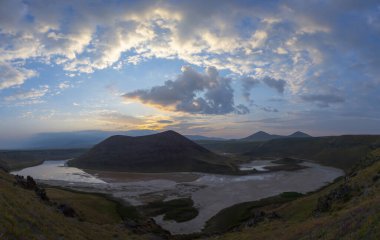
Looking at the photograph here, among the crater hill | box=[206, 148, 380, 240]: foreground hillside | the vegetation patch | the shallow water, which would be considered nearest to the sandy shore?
the shallow water

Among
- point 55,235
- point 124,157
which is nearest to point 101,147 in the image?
point 124,157

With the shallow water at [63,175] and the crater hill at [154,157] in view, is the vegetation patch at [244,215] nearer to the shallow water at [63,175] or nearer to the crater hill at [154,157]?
the shallow water at [63,175]

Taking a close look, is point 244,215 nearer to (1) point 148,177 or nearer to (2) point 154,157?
(1) point 148,177

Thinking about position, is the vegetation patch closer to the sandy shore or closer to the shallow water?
the sandy shore

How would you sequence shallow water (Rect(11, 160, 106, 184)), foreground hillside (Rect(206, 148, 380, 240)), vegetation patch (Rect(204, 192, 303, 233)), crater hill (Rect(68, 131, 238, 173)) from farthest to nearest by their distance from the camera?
crater hill (Rect(68, 131, 238, 173)), shallow water (Rect(11, 160, 106, 184)), vegetation patch (Rect(204, 192, 303, 233)), foreground hillside (Rect(206, 148, 380, 240))

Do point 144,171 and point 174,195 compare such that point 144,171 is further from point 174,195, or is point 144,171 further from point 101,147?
point 174,195

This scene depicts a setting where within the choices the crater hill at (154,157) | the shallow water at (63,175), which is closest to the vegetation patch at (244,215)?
the shallow water at (63,175)

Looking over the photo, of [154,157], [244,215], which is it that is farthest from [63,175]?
[244,215]

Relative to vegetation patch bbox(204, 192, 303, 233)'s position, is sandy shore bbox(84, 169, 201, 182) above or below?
below
